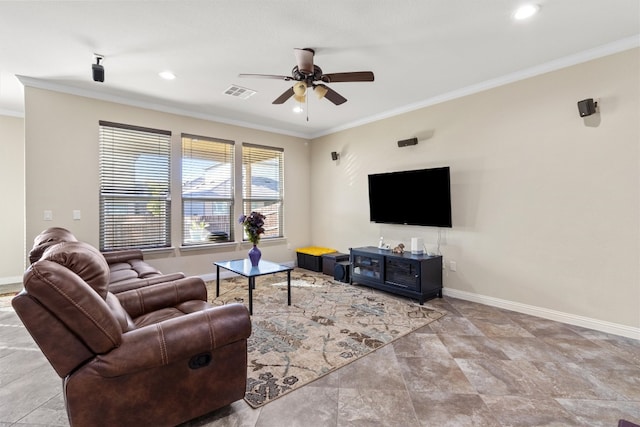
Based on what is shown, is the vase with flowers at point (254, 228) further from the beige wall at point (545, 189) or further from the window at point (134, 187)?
the beige wall at point (545, 189)

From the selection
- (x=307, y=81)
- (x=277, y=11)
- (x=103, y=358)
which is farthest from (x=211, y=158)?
(x=103, y=358)

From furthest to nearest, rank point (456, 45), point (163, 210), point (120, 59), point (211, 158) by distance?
point (211, 158)
point (163, 210)
point (120, 59)
point (456, 45)

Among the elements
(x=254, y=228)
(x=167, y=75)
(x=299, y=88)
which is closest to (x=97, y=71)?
(x=167, y=75)

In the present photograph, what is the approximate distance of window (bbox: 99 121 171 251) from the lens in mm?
4230

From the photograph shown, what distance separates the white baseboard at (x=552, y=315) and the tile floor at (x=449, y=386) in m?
0.11

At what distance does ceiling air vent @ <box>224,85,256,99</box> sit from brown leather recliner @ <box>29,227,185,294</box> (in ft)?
7.92

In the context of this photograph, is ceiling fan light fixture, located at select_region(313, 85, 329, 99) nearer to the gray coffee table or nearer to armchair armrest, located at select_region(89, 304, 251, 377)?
the gray coffee table

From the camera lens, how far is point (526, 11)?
2418 millimetres

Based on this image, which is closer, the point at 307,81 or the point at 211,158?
the point at 307,81

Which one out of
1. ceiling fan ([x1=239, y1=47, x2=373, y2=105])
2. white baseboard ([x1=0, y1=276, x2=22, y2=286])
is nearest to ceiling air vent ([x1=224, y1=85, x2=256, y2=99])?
ceiling fan ([x1=239, y1=47, x2=373, y2=105])

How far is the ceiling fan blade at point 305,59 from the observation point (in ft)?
9.23

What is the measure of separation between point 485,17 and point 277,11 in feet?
5.58

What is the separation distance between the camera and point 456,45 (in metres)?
2.94

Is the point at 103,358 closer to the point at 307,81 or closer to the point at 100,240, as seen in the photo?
the point at 307,81
